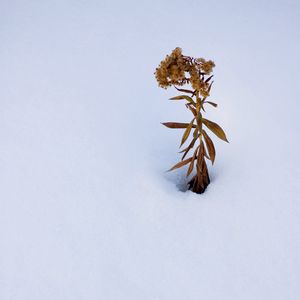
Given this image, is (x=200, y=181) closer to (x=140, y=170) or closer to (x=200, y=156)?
(x=200, y=156)

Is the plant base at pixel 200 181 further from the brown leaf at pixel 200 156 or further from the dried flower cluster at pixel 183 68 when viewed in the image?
the dried flower cluster at pixel 183 68

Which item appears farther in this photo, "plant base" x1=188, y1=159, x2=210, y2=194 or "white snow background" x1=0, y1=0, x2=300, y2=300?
"plant base" x1=188, y1=159, x2=210, y2=194

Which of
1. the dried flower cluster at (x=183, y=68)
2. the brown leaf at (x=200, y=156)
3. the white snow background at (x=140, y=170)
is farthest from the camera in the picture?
the brown leaf at (x=200, y=156)

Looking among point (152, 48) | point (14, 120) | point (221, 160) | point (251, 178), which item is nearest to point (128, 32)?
point (152, 48)

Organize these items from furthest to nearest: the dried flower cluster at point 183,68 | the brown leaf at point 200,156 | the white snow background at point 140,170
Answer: the brown leaf at point 200,156
the white snow background at point 140,170
the dried flower cluster at point 183,68

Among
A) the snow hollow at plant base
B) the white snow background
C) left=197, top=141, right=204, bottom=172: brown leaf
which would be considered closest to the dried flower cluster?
left=197, top=141, right=204, bottom=172: brown leaf

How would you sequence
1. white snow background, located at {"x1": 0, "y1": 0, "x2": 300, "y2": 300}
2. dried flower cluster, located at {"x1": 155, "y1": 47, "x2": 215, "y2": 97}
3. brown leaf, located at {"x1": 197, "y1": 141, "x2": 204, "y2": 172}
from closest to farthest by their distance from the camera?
dried flower cluster, located at {"x1": 155, "y1": 47, "x2": 215, "y2": 97}
white snow background, located at {"x1": 0, "y1": 0, "x2": 300, "y2": 300}
brown leaf, located at {"x1": 197, "y1": 141, "x2": 204, "y2": 172}

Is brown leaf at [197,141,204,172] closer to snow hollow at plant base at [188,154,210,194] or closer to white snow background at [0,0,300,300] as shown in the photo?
snow hollow at plant base at [188,154,210,194]

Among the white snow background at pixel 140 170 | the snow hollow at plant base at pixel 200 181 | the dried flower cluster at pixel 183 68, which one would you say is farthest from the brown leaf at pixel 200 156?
the dried flower cluster at pixel 183 68

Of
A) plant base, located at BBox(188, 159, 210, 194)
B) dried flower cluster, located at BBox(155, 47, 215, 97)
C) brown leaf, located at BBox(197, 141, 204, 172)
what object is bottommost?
plant base, located at BBox(188, 159, 210, 194)
